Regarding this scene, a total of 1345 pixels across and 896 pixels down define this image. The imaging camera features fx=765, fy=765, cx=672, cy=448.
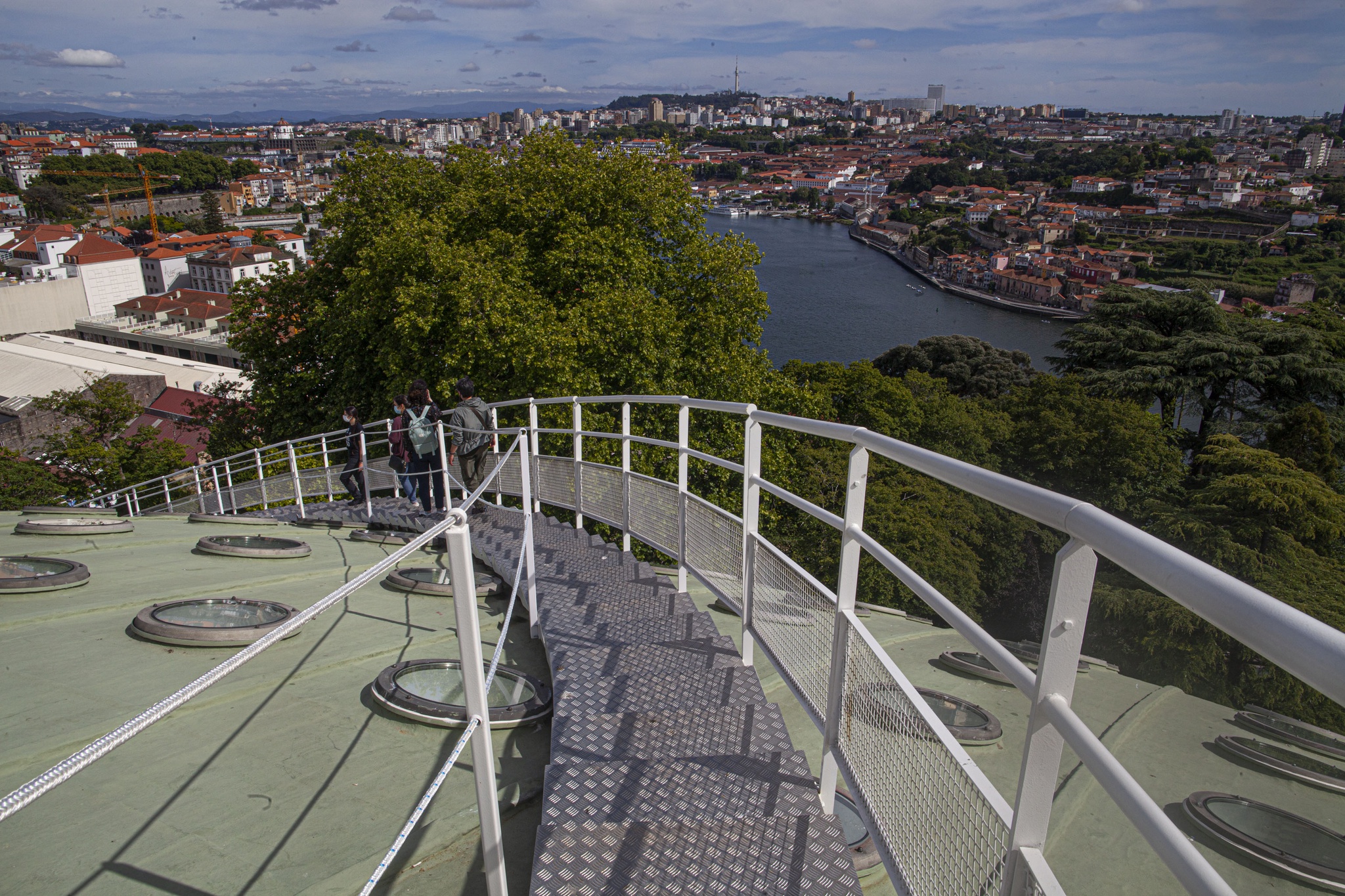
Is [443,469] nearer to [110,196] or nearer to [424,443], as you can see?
[424,443]

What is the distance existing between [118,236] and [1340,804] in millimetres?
143180

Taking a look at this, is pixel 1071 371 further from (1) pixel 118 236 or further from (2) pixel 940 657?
(1) pixel 118 236

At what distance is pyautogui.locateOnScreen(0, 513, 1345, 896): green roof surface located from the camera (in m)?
2.04

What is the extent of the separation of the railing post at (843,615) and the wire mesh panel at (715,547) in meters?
1.07

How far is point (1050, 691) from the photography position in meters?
1.21

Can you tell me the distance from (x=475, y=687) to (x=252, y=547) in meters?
4.76

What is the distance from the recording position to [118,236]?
113562mm

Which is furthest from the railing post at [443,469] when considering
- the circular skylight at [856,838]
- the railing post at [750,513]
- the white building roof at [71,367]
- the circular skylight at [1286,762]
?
the white building roof at [71,367]

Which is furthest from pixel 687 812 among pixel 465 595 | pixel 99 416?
pixel 99 416

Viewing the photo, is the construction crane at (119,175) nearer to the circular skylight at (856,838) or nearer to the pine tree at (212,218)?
the pine tree at (212,218)

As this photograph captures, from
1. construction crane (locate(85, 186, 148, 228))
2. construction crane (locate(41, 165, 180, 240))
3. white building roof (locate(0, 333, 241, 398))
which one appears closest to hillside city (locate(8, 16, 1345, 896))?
white building roof (locate(0, 333, 241, 398))

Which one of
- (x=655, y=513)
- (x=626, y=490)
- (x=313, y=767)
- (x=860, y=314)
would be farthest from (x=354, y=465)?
(x=860, y=314)

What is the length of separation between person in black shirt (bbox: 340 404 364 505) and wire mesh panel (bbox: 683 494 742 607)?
19.6 feet

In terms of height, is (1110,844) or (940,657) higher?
(1110,844)
